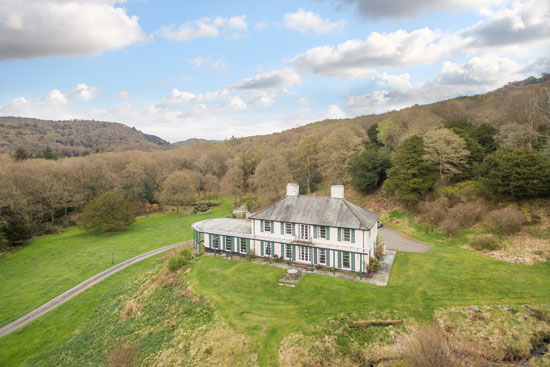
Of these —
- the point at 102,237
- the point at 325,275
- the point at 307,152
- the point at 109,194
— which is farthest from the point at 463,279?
the point at 109,194

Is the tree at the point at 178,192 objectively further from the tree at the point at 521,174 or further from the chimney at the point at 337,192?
the tree at the point at 521,174

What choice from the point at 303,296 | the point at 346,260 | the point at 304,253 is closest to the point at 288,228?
the point at 304,253

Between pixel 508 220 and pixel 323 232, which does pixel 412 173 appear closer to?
pixel 508 220

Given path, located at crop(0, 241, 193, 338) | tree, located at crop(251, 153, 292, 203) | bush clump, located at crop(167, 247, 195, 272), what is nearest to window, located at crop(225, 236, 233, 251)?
bush clump, located at crop(167, 247, 195, 272)

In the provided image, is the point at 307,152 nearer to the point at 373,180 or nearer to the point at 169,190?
the point at 373,180

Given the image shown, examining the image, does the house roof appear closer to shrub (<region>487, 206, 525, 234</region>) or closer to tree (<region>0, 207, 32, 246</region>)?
shrub (<region>487, 206, 525, 234</region>)

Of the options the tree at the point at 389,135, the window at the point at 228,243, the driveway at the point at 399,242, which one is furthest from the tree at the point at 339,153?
the window at the point at 228,243
